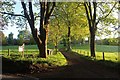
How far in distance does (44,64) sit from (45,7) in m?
7.86

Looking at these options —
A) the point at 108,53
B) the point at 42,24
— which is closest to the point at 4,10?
the point at 42,24

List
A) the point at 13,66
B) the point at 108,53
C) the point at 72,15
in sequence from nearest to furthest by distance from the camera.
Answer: the point at 13,66
the point at 72,15
the point at 108,53

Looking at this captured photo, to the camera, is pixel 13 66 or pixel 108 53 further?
pixel 108 53

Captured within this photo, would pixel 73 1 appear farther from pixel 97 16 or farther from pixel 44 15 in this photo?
pixel 44 15

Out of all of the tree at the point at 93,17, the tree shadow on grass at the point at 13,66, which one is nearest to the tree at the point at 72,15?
the tree at the point at 93,17

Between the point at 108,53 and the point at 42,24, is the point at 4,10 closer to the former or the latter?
the point at 42,24

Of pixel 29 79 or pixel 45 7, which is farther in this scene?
pixel 45 7

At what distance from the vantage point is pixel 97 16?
3791cm

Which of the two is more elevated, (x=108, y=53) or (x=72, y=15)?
(x=72, y=15)

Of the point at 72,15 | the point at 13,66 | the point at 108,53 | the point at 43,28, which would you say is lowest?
the point at 108,53

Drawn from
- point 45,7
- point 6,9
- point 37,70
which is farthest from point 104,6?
point 37,70

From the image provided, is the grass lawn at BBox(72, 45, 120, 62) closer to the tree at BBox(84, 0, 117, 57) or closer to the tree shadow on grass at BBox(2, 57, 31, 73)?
the tree at BBox(84, 0, 117, 57)

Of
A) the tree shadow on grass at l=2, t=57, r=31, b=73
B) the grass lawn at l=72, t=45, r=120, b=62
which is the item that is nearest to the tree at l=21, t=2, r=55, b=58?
the grass lawn at l=72, t=45, r=120, b=62

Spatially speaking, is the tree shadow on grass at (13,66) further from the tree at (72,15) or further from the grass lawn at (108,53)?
the tree at (72,15)
